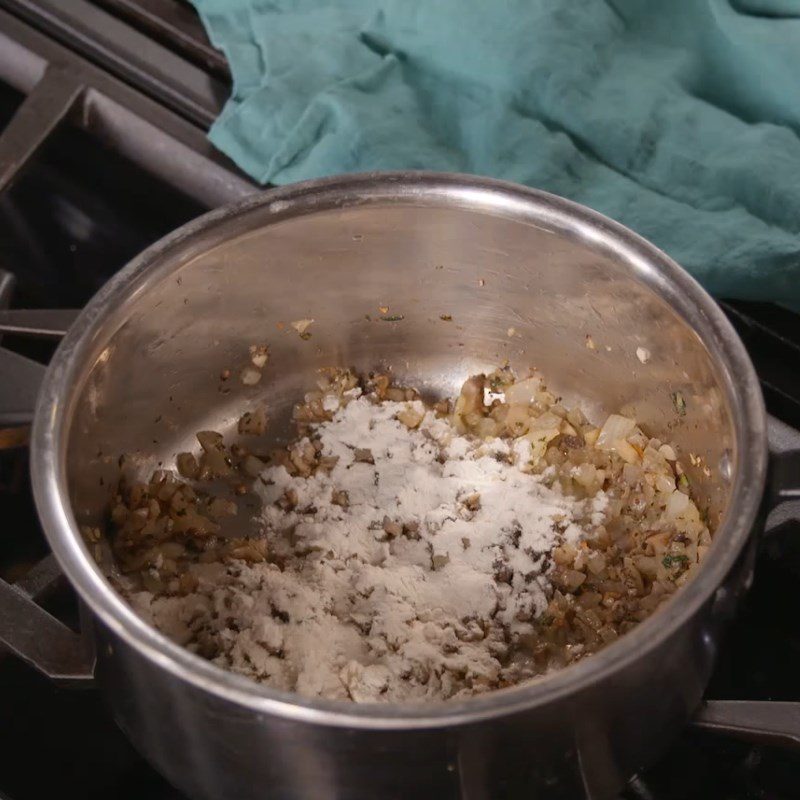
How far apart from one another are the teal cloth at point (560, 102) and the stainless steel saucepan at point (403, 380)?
0.10 metres

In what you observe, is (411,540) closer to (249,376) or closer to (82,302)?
(249,376)

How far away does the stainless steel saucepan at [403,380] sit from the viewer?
45 cm

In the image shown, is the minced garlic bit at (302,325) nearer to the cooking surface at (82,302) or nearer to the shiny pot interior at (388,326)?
the shiny pot interior at (388,326)

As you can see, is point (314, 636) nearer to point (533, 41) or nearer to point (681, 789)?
point (681, 789)

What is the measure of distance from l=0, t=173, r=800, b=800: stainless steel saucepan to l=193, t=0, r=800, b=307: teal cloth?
0.34 feet

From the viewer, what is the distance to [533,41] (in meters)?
0.80

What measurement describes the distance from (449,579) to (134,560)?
194mm

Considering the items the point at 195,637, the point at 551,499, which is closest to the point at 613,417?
the point at 551,499

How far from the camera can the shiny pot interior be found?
1.90 ft

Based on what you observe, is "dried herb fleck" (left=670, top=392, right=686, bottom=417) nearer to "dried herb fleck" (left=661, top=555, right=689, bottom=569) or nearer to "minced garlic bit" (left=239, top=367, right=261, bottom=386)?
"dried herb fleck" (left=661, top=555, right=689, bottom=569)

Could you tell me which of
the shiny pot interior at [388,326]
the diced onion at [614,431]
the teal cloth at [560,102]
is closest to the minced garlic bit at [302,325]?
the shiny pot interior at [388,326]

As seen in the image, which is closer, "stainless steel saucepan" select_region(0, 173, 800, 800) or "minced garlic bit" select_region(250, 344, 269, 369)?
"stainless steel saucepan" select_region(0, 173, 800, 800)

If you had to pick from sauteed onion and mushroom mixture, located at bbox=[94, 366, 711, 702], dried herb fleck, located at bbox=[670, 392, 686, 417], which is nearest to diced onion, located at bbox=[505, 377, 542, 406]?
sauteed onion and mushroom mixture, located at bbox=[94, 366, 711, 702]

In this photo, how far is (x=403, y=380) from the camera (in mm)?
793
